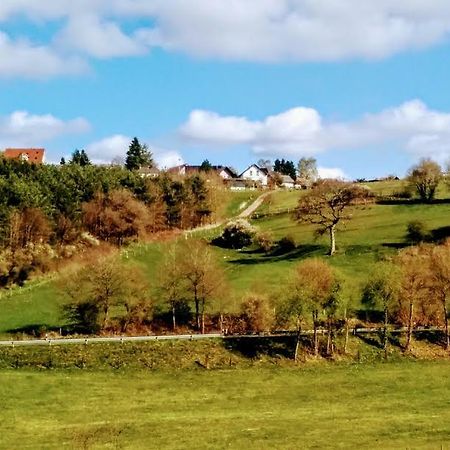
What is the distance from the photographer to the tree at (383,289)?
6831 cm

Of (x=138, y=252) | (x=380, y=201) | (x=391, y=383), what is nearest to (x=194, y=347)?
(x=391, y=383)

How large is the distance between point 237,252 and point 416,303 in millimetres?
45507

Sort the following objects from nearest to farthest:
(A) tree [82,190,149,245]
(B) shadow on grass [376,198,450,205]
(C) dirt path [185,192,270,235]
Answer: (A) tree [82,190,149,245]
(B) shadow on grass [376,198,450,205]
(C) dirt path [185,192,270,235]

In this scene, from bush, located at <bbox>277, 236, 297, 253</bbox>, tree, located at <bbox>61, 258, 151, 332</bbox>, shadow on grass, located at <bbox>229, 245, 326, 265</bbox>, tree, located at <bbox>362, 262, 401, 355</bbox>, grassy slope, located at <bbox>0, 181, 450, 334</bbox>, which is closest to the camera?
tree, located at <bbox>61, 258, 151, 332</bbox>

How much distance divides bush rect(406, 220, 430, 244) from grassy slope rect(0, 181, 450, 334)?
203cm

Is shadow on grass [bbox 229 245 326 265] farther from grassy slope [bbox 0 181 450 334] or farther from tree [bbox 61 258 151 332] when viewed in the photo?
tree [bbox 61 258 151 332]

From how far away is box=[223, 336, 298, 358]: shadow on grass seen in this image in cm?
6284

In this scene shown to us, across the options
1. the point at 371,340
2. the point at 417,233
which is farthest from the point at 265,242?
the point at 371,340

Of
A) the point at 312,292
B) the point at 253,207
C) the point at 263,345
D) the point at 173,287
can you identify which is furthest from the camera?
the point at 253,207

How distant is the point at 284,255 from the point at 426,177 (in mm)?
47657

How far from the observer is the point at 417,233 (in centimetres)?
10106

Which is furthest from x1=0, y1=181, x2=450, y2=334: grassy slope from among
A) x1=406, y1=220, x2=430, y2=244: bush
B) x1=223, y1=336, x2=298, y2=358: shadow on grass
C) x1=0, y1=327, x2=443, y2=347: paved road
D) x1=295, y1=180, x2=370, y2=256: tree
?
x1=223, y1=336, x2=298, y2=358: shadow on grass

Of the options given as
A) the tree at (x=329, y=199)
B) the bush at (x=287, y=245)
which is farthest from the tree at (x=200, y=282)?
the bush at (x=287, y=245)

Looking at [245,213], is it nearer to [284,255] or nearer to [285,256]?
[284,255]
